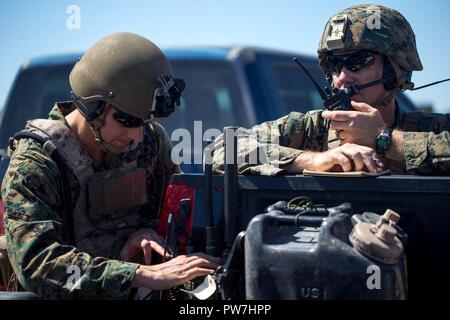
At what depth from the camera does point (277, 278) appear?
2.12 meters

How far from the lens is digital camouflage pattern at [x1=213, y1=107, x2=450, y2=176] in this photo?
2.80m

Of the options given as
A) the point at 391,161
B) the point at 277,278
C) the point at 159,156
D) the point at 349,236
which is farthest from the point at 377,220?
the point at 159,156

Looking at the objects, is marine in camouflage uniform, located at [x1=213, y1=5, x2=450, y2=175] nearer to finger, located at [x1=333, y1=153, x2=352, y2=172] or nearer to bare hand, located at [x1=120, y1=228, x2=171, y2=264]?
finger, located at [x1=333, y1=153, x2=352, y2=172]

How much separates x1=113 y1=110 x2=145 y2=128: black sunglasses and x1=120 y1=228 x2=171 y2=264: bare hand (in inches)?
17.5

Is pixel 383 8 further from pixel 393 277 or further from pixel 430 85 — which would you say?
pixel 393 277

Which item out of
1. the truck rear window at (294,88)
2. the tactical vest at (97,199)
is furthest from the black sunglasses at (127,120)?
the truck rear window at (294,88)

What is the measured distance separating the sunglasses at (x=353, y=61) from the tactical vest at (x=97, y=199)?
102 centimetres

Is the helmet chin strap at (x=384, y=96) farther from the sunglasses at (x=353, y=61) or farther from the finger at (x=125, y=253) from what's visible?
the finger at (x=125, y=253)

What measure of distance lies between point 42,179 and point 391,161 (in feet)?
4.57

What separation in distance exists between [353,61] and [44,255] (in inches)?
64.6

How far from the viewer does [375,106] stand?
3.35m

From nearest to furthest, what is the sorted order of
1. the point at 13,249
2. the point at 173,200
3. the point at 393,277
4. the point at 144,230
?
the point at 393,277, the point at 13,249, the point at 173,200, the point at 144,230

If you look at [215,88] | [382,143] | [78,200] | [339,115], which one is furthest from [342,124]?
[215,88]

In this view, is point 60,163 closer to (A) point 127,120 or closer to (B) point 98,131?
(B) point 98,131
